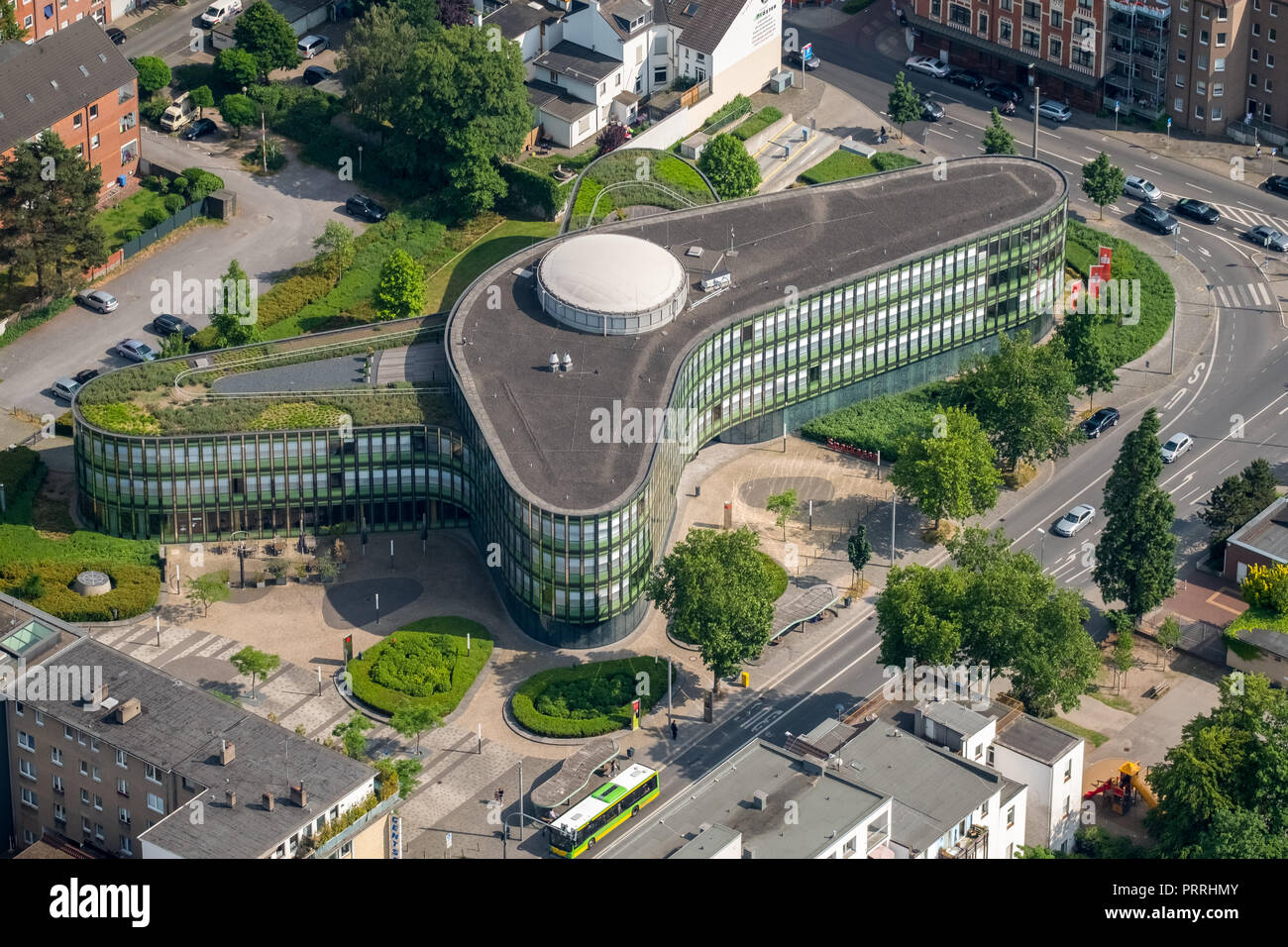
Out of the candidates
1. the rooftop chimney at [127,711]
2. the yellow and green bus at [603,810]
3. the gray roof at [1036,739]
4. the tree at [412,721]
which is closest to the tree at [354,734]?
the tree at [412,721]

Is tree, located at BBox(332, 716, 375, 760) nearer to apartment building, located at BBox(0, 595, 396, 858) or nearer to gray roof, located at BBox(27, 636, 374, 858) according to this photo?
apartment building, located at BBox(0, 595, 396, 858)

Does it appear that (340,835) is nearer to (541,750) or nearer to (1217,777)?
(541,750)

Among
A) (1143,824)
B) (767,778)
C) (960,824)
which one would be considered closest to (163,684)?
(767,778)

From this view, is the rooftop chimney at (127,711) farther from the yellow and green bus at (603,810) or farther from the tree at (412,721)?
the yellow and green bus at (603,810)

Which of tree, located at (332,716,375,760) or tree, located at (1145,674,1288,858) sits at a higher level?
tree, located at (1145,674,1288,858)

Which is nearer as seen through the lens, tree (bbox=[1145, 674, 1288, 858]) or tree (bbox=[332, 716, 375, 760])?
tree (bbox=[1145, 674, 1288, 858])

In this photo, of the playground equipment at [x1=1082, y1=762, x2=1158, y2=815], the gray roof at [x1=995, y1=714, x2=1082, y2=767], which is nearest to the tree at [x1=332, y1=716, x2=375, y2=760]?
the gray roof at [x1=995, y1=714, x2=1082, y2=767]
